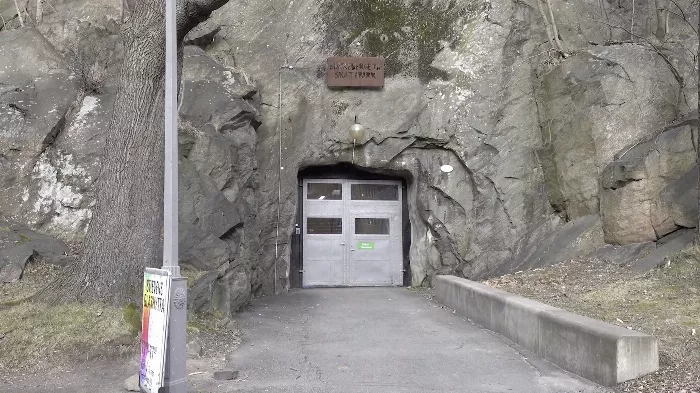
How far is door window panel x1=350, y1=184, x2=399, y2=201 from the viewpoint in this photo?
15758 millimetres

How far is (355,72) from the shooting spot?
1454cm

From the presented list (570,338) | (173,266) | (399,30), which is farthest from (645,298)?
(399,30)

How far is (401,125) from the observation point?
14523mm

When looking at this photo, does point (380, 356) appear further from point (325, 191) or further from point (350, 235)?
point (325, 191)

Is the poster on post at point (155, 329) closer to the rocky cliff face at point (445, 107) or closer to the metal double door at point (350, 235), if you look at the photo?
the rocky cliff face at point (445, 107)

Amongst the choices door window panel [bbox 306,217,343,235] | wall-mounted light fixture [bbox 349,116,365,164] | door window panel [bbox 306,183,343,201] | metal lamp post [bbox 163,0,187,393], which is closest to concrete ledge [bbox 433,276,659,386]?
metal lamp post [bbox 163,0,187,393]

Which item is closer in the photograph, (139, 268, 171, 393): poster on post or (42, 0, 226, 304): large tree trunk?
(139, 268, 171, 393): poster on post

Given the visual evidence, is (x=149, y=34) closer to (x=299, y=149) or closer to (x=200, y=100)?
(x=200, y=100)

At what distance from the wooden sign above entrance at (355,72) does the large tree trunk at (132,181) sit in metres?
7.07

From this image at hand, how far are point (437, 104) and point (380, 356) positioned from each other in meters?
8.64

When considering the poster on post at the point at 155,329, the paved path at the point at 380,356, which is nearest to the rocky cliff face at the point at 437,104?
the paved path at the point at 380,356

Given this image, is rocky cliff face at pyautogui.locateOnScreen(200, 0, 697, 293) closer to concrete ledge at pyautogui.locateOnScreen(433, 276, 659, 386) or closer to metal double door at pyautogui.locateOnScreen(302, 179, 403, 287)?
metal double door at pyautogui.locateOnScreen(302, 179, 403, 287)

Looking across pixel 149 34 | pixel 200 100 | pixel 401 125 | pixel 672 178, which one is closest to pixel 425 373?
pixel 149 34

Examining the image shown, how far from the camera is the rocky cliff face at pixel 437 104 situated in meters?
12.2
